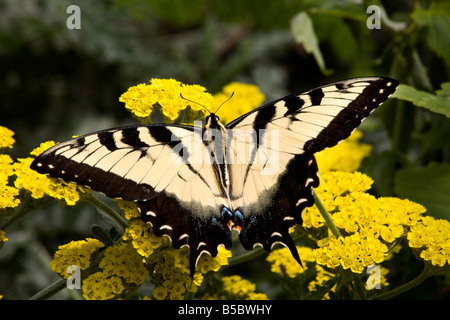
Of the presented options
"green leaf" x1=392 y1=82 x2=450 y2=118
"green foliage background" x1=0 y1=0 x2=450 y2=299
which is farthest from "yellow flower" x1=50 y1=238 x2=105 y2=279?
"green leaf" x1=392 y1=82 x2=450 y2=118

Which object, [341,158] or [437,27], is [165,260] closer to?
[341,158]

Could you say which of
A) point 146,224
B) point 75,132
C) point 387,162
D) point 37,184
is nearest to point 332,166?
point 387,162

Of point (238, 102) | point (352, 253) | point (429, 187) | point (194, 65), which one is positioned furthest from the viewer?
point (194, 65)

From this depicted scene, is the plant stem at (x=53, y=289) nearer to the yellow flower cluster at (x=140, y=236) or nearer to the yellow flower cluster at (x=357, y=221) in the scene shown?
the yellow flower cluster at (x=140, y=236)

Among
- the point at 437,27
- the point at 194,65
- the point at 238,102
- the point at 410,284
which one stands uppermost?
the point at 194,65

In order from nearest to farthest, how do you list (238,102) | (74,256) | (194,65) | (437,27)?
(74,256) < (437,27) < (238,102) < (194,65)

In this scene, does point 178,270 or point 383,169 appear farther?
point 383,169

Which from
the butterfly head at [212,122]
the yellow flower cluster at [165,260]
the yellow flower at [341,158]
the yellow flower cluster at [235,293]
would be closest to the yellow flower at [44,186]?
the yellow flower cluster at [165,260]

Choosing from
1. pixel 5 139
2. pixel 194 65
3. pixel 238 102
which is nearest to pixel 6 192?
pixel 5 139
